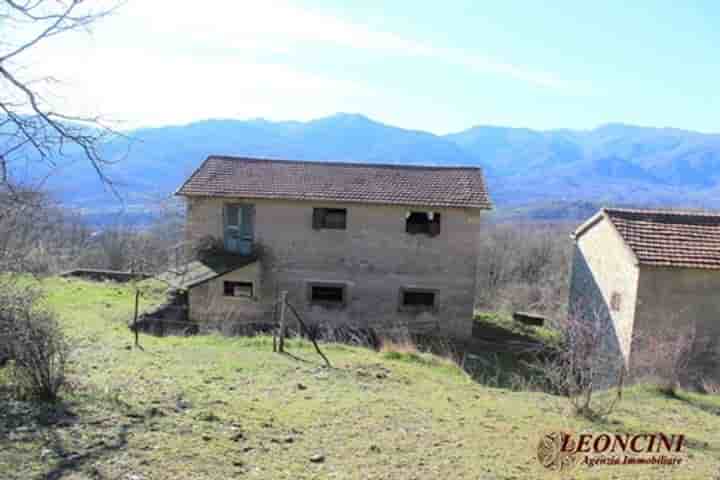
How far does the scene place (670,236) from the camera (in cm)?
1719

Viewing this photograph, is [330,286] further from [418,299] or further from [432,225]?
[432,225]

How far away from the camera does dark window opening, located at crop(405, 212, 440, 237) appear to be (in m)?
20.8

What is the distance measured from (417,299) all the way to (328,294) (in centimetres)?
352

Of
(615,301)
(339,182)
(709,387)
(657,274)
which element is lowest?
(709,387)

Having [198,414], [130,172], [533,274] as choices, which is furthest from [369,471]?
[130,172]

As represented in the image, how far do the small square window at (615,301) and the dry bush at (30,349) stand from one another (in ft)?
53.1

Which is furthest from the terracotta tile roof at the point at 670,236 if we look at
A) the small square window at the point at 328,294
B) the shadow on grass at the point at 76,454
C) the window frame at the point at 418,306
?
the shadow on grass at the point at 76,454

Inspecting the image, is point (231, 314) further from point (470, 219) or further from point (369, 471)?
point (369, 471)

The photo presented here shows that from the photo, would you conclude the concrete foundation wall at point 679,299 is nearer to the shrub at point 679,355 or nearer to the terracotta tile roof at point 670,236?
the shrub at point 679,355

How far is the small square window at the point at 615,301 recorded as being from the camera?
57.3ft

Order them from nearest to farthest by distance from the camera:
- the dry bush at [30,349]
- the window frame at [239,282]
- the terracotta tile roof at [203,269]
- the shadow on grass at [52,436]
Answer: the shadow on grass at [52,436], the dry bush at [30,349], the terracotta tile roof at [203,269], the window frame at [239,282]

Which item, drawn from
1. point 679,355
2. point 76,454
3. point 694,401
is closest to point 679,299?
point 679,355

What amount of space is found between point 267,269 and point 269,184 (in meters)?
3.43

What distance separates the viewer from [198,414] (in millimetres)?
6656
